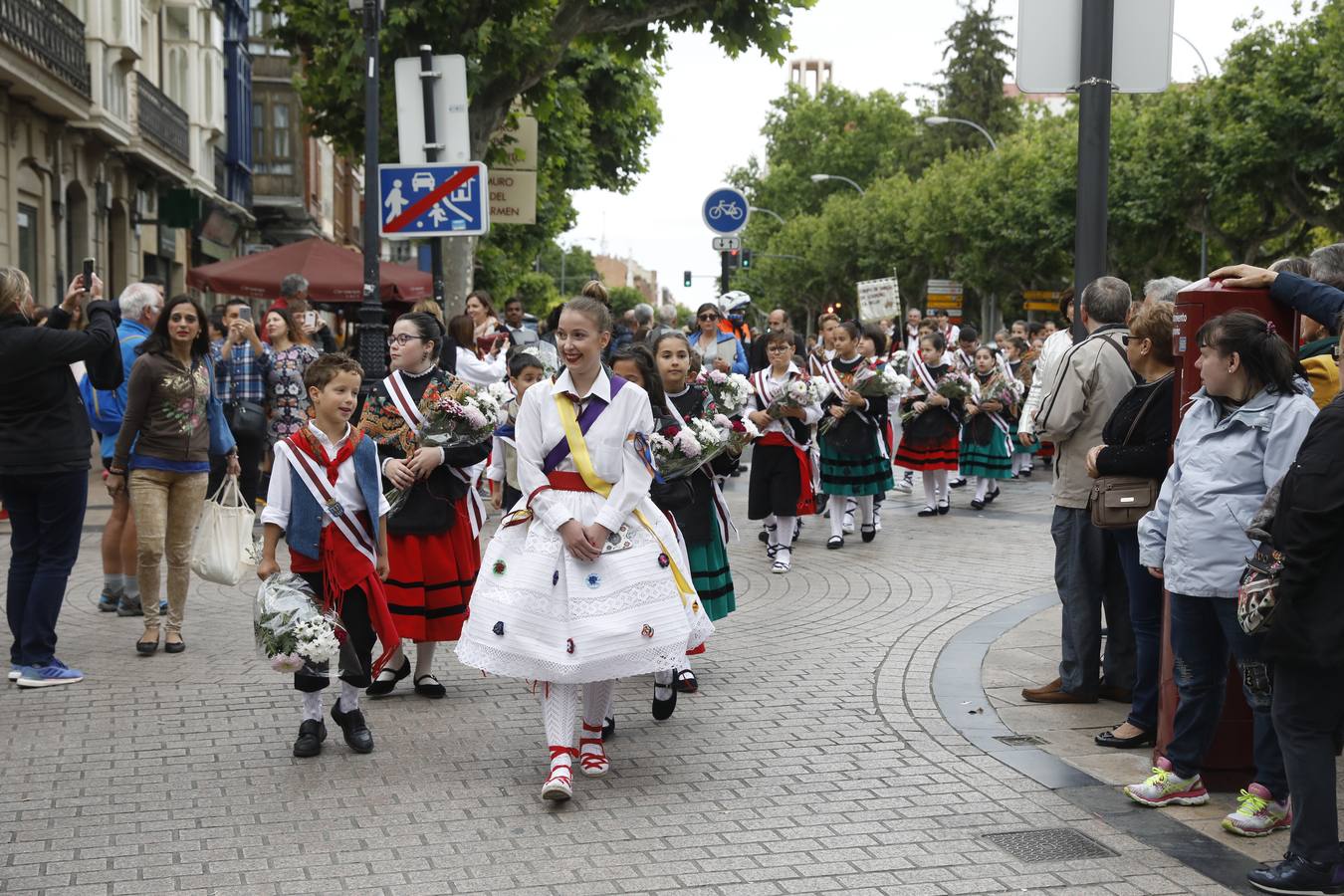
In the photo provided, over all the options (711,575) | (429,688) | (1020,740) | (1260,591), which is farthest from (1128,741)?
(429,688)

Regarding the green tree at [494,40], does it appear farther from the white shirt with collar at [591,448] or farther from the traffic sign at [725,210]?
the white shirt with collar at [591,448]

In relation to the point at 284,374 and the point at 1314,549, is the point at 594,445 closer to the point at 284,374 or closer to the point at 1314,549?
the point at 1314,549

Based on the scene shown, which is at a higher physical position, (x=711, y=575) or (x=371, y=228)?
(x=371, y=228)

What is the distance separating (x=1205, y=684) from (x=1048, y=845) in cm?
87

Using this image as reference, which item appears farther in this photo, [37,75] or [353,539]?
[37,75]

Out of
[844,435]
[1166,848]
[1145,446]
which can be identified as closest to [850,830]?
[1166,848]

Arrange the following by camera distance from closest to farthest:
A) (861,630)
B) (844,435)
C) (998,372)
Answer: (861,630)
(844,435)
(998,372)

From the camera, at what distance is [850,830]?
5.35 meters

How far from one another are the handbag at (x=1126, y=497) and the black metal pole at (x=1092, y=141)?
1.07 metres

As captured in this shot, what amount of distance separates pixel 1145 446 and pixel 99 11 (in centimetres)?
2236

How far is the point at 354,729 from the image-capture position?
639 cm

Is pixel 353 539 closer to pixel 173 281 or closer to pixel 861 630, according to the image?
pixel 861 630

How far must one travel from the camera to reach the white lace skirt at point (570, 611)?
18.6 ft

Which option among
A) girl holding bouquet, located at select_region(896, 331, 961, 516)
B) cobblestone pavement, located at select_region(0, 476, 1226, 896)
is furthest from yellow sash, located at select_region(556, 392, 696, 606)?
girl holding bouquet, located at select_region(896, 331, 961, 516)
